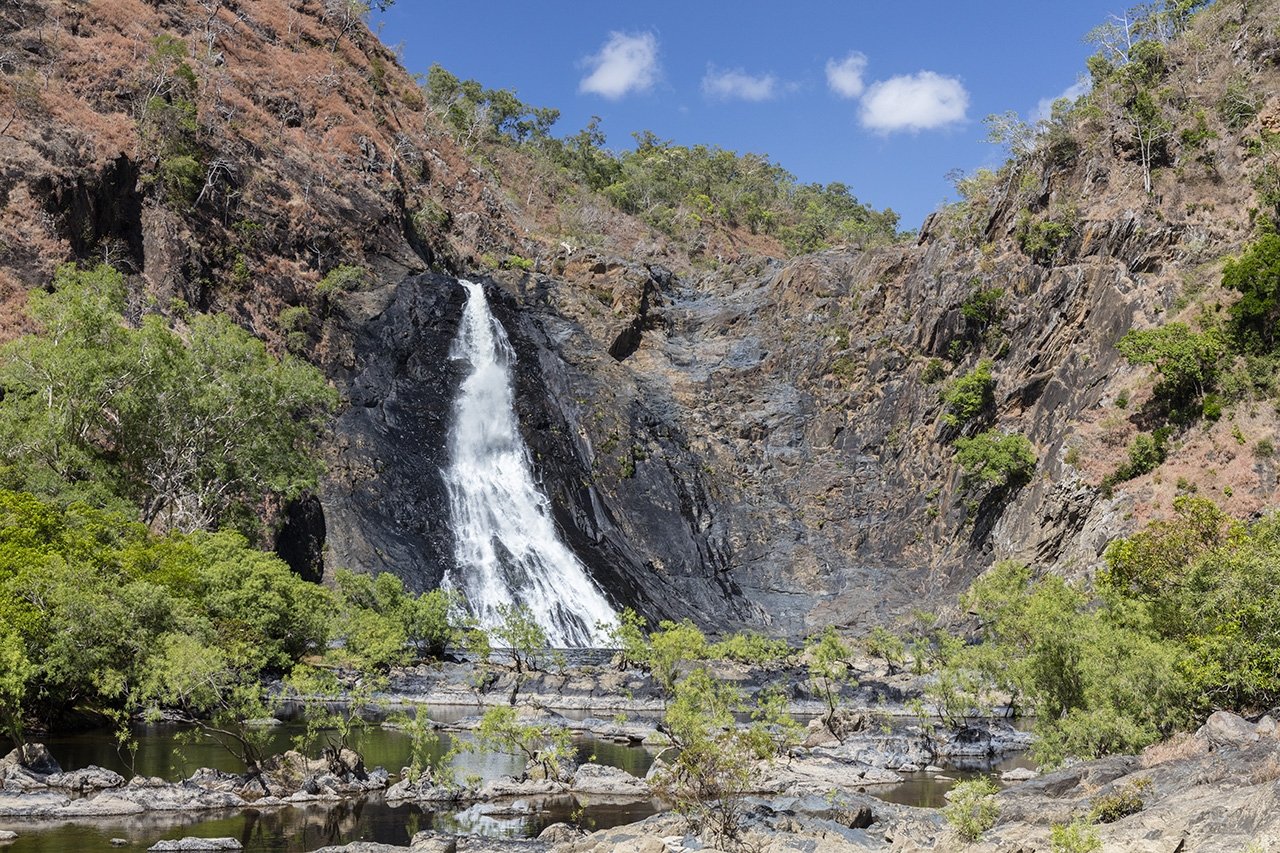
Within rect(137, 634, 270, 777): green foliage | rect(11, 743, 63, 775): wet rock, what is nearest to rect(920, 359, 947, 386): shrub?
rect(137, 634, 270, 777): green foliage

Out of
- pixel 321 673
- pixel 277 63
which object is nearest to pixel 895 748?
pixel 321 673

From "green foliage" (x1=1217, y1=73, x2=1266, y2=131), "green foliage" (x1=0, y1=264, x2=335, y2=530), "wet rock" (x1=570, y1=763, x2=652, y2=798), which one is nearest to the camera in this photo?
"wet rock" (x1=570, y1=763, x2=652, y2=798)

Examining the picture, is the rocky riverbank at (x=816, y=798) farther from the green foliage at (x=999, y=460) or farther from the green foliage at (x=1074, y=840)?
the green foliage at (x=999, y=460)

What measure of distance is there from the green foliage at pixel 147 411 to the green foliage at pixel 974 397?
3920 cm

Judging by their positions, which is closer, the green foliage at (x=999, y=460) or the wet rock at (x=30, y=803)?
the wet rock at (x=30, y=803)

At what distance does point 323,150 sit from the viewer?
7412 centimetres

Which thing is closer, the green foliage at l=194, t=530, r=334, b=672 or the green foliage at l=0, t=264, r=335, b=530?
the green foliage at l=194, t=530, r=334, b=672

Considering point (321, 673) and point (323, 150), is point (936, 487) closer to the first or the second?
point (321, 673)

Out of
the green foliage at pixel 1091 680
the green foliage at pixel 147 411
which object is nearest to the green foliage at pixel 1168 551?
the green foliage at pixel 1091 680

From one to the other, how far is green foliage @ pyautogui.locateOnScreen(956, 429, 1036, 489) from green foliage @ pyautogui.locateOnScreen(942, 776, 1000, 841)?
121ft

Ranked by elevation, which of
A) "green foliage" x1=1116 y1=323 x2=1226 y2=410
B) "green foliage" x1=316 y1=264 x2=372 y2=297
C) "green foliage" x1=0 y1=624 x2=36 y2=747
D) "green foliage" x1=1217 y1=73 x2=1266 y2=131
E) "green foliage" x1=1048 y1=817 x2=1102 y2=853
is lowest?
"green foliage" x1=1048 y1=817 x2=1102 y2=853

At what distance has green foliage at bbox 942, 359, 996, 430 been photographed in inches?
2142

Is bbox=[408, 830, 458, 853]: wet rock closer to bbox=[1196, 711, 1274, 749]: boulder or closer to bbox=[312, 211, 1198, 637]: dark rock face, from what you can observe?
bbox=[1196, 711, 1274, 749]: boulder

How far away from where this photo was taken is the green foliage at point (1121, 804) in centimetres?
1441
